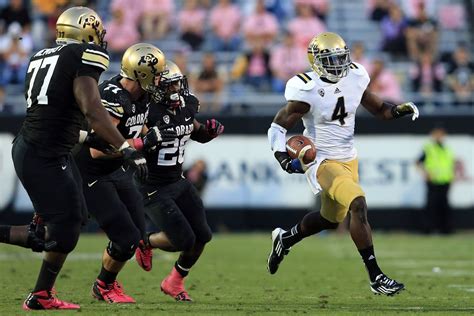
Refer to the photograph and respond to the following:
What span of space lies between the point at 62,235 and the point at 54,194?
0.24m

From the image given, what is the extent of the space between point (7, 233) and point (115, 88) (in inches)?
49.3

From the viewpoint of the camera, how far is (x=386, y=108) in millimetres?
8383

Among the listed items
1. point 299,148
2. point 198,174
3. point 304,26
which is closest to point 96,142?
point 299,148

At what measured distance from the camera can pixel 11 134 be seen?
1561 cm

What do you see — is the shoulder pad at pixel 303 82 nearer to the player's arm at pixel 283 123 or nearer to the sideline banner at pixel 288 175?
the player's arm at pixel 283 123

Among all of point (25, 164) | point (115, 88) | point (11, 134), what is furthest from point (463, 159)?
point (25, 164)

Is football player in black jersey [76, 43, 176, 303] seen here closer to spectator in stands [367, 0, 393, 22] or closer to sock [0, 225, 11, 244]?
sock [0, 225, 11, 244]

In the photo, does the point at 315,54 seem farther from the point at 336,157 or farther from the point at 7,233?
the point at 7,233

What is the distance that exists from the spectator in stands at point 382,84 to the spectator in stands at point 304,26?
105cm

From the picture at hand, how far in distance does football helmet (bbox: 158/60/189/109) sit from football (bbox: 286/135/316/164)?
84 centimetres

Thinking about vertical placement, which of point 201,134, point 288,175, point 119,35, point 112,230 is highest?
point 201,134

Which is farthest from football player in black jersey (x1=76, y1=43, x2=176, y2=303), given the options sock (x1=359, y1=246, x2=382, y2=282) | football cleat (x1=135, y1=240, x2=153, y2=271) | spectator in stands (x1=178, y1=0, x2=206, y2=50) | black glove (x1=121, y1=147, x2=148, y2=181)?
spectator in stands (x1=178, y1=0, x2=206, y2=50)

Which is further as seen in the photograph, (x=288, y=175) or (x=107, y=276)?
(x=288, y=175)

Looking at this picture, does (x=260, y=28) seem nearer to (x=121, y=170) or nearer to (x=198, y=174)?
(x=198, y=174)
